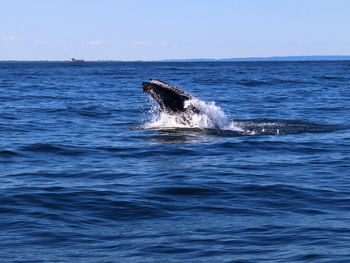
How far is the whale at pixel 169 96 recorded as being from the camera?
17.0m

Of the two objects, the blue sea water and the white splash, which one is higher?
the white splash

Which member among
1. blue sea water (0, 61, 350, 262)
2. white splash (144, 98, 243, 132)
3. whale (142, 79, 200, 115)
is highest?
whale (142, 79, 200, 115)

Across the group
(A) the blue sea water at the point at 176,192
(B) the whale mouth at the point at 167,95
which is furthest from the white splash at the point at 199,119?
(B) the whale mouth at the point at 167,95

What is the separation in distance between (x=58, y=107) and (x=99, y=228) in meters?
20.4

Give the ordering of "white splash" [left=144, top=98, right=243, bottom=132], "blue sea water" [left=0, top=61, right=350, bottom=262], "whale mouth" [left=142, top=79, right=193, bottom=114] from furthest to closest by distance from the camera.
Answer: "white splash" [left=144, top=98, right=243, bottom=132] < "whale mouth" [left=142, top=79, right=193, bottom=114] < "blue sea water" [left=0, top=61, right=350, bottom=262]

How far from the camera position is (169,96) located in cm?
1755

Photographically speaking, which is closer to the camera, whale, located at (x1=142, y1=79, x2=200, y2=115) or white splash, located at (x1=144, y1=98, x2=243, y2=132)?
whale, located at (x1=142, y1=79, x2=200, y2=115)

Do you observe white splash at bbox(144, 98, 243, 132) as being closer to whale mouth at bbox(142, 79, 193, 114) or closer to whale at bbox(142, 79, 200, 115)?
whale at bbox(142, 79, 200, 115)

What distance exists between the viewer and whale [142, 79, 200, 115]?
17016mm

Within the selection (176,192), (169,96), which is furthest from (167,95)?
(176,192)

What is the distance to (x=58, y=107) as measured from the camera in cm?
2794

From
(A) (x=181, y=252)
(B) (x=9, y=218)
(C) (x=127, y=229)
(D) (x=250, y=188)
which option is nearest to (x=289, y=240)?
(A) (x=181, y=252)

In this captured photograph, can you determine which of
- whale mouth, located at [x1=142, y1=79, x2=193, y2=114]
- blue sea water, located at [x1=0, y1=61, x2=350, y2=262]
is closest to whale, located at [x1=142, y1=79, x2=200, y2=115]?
whale mouth, located at [x1=142, y1=79, x2=193, y2=114]

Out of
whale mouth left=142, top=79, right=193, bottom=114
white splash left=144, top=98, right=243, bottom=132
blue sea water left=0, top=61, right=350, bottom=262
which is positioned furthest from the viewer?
white splash left=144, top=98, right=243, bottom=132
